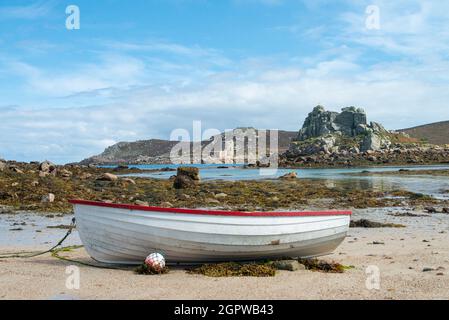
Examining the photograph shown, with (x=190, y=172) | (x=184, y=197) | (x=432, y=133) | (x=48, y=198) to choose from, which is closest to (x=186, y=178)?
(x=190, y=172)

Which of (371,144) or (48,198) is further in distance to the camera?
(371,144)

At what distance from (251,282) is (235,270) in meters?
0.86

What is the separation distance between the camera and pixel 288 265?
9.83 meters

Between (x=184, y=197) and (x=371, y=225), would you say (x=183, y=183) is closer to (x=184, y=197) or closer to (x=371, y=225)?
(x=184, y=197)

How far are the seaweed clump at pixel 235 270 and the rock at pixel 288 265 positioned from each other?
158 mm

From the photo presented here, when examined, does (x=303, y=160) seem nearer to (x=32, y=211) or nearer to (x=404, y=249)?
(x=32, y=211)

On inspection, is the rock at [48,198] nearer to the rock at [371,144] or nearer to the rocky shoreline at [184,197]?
the rocky shoreline at [184,197]

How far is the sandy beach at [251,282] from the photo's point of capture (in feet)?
25.9

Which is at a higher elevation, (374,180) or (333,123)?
(333,123)

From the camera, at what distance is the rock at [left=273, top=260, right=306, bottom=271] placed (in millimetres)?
9789

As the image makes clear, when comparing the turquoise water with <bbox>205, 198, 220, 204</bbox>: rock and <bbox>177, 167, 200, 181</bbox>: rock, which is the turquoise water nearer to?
<bbox>177, 167, 200, 181</bbox>: rock

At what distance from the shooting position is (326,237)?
10867 mm

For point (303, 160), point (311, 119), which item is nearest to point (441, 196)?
point (303, 160)
